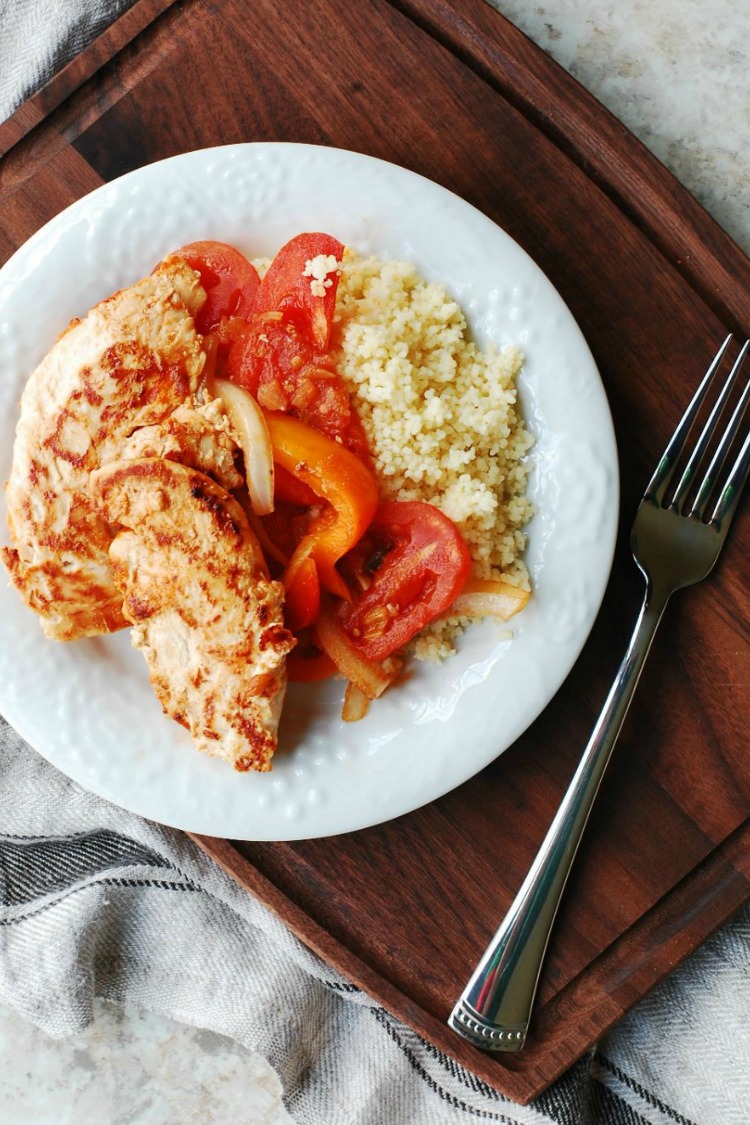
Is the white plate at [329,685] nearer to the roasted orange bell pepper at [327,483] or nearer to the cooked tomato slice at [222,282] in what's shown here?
the cooked tomato slice at [222,282]

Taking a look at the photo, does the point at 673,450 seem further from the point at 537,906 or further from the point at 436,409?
the point at 537,906

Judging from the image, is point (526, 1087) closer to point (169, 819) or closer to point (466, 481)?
point (169, 819)

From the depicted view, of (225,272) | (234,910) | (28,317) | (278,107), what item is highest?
(278,107)

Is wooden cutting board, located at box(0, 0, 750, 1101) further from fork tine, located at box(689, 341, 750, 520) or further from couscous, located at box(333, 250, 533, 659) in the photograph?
couscous, located at box(333, 250, 533, 659)

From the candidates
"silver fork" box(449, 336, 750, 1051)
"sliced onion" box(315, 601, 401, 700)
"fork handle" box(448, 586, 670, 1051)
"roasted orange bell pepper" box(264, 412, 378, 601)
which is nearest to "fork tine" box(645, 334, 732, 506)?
"silver fork" box(449, 336, 750, 1051)

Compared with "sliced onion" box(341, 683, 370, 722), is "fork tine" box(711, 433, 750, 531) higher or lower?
higher

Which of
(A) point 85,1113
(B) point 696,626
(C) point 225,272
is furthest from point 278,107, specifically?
(A) point 85,1113
